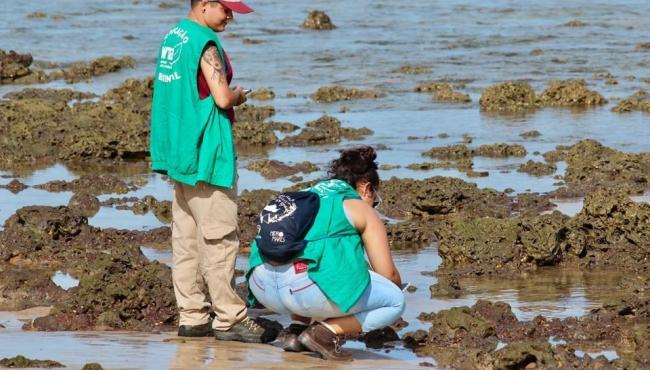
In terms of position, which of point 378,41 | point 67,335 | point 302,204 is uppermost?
point 302,204

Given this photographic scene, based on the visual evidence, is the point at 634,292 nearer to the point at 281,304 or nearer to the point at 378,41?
the point at 281,304

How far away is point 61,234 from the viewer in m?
9.14

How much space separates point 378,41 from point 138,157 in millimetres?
12391

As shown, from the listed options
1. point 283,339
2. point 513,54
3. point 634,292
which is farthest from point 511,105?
point 283,339

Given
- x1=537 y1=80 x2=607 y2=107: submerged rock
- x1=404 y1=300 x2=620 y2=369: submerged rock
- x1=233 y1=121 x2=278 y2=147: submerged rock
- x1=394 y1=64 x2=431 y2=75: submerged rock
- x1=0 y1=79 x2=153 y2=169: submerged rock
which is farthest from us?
x1=394 y1=64 x2=431 y2=75: submerged rock

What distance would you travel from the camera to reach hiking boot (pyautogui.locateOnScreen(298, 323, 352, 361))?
632 centimetres

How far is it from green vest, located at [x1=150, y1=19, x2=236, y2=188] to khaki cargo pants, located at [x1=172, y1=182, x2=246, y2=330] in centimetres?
12

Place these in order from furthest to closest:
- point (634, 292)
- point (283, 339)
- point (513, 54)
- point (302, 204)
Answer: point (513, 54)
point (634, 292)
point (283, 339)
point (302, 204)

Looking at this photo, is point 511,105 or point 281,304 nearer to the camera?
point 281,304

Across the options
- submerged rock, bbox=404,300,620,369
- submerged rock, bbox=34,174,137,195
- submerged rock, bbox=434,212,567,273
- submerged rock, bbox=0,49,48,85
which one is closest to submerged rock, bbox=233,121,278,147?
submerged rock, bbox=34,174,137,195

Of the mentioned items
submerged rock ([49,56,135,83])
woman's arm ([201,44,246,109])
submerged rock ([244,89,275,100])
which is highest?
woman's arm ([201,44,246,109])

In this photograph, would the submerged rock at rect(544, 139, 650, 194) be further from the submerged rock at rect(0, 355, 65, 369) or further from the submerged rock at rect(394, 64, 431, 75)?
the submerged rock at rect(394, 64, 431, 75)

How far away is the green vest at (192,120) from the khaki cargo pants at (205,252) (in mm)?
121

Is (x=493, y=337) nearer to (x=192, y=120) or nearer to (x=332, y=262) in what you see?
(x=332, y=262)
